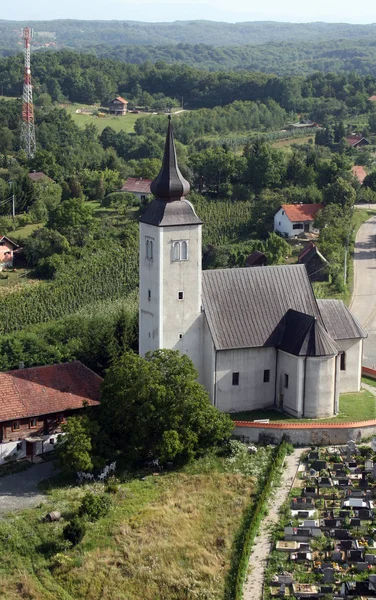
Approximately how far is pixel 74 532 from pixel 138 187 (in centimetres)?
5482

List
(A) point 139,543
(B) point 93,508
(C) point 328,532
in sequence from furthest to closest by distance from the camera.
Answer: (B) point 93,508 < (C) point 328,532 < (A) point 139,543

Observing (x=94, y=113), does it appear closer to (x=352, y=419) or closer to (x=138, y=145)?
(x=138, y=145)

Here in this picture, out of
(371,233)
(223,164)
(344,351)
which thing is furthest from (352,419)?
(223,164)

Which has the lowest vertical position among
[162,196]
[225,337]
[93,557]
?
[93,557]

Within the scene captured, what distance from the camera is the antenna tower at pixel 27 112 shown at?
326 feet

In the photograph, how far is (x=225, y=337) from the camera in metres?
46.8

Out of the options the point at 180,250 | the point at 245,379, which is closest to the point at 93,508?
the point at 245,379

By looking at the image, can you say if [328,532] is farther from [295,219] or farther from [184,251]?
[295,219]

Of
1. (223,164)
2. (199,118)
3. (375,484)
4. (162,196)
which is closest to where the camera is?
(375,484)

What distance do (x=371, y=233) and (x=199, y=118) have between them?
4989 centimetres

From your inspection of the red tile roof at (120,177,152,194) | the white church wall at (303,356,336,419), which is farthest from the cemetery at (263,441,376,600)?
the red tile roof at (120,177,152,194)

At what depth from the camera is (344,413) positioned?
47344 mm

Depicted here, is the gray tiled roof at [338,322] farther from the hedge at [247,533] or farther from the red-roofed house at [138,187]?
the red-roofed house at [138,187]

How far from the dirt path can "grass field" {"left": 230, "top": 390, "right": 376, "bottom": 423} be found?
227 cm
